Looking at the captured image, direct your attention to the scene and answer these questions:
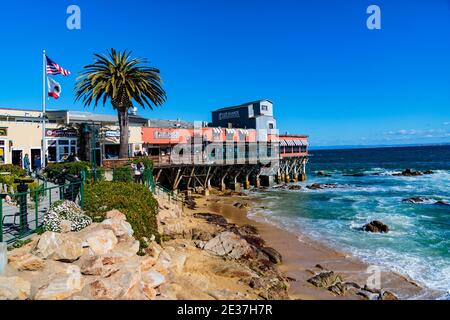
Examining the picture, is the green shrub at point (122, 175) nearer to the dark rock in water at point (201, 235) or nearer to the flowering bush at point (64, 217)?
the dark rock in water at point (201, 235)

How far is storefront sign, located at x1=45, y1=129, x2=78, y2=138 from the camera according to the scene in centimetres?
2733

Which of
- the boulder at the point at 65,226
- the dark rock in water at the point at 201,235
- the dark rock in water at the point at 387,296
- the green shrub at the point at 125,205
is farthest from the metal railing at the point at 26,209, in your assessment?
the dark rock in water at the point at 387,296

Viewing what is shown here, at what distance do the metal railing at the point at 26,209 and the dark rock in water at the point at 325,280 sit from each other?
34.4 feet

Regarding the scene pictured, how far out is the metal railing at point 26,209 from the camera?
9.90m

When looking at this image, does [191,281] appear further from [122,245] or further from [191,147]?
[191,147]

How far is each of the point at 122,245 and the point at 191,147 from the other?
1200 inches

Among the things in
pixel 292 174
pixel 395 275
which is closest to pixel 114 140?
pixel 395 275

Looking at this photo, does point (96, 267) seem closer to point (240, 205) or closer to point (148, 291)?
point (148, 291)

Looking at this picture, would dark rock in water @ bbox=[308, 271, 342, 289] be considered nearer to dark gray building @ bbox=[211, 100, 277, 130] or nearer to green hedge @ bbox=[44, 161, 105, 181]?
green hedge @ bbox=[44, 161, 105, 181]

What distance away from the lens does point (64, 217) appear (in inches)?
442

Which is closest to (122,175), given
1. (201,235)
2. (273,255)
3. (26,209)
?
(201,235)

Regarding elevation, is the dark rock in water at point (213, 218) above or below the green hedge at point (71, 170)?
below

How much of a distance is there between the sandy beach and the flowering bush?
28.0ft

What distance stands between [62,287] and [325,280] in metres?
10.9
